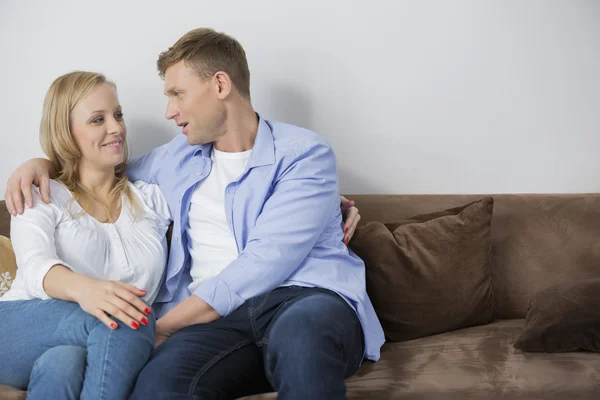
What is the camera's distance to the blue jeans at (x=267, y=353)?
→ 1.56 m

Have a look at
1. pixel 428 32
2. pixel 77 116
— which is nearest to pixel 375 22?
pixel 428 32

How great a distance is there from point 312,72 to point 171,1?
0.56 m

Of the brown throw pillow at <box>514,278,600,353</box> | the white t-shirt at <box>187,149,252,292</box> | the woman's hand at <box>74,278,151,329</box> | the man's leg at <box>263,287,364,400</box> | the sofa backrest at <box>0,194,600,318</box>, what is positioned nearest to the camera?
the man's leg at <box>263,287,364,400</box>

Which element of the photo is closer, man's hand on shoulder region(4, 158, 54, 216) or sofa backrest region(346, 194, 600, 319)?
man's hand on shoulder region(4, 158, 54, 216)

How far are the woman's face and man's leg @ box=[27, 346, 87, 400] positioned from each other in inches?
24.3

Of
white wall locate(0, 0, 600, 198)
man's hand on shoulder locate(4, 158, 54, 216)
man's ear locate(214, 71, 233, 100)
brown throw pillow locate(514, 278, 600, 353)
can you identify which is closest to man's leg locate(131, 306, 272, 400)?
man's hand on shoulder locate(4, 158, 54, 216)

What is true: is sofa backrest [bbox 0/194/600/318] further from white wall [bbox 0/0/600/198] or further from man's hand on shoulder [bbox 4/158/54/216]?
man's hand on shoulder [bbox 4/158/54/216]

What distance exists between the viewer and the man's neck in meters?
2.12

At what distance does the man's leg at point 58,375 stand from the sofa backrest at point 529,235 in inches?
32.0

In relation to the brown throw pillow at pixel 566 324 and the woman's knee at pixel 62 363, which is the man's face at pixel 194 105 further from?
the brown throw pillow at pixel 566 324

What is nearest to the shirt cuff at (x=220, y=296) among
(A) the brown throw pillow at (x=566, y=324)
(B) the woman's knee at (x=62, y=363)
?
(B) the woman's knee at (x=62, y=363)

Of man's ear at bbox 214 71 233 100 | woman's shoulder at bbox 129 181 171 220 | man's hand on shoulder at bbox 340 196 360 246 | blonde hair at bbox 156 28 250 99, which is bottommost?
man's hand on shoulder at bbox 340 196 360 246

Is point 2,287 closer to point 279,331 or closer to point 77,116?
point 77,116

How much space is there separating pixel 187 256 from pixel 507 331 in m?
1.03
